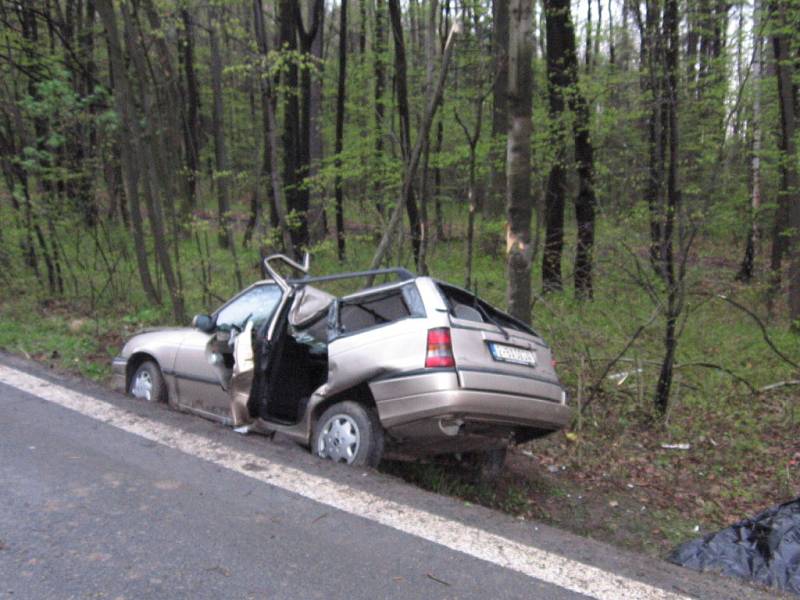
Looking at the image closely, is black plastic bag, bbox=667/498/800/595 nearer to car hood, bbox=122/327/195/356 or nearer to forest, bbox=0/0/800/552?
forest, bbox=0/0/800/552

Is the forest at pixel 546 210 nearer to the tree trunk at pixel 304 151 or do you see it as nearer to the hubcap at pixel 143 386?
the tree trunk at pixel 304 151

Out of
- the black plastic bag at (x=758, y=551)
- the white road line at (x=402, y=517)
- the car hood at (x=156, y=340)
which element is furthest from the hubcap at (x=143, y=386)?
the black plastic bag at (x=758, y=551)

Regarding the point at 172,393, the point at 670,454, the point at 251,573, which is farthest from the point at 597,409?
the point at 251,573

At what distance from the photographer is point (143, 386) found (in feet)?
24.0

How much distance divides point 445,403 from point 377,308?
1259mm

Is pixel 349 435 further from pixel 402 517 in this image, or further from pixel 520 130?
pixel 520 130

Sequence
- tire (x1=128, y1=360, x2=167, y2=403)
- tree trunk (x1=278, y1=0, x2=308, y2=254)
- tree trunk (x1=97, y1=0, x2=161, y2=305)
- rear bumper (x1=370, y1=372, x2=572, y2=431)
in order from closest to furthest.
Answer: rear bumper (x1=370, y1=372, x2=572, y2=431) → tire (x1=128, y1=360, x2=167, y2=403) → tree trunk (x1=97, y1=0, x2=161, y2=305) → tree trunk (x1=278, y1=0, x2=308, y2=254)

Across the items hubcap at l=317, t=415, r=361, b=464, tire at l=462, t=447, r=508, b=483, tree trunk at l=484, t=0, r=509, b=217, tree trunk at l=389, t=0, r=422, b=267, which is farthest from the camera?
tree trunk at l=389, t=0, r=422, b=267

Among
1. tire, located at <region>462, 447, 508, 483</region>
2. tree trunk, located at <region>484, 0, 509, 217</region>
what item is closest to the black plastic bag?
tire, located at <region>462, 447, 508, 483</region>

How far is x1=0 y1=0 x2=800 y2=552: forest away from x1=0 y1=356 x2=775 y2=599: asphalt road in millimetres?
1515

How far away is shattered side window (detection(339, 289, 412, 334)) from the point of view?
5305mm

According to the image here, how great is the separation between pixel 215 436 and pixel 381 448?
142 cm

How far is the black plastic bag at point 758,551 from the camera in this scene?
3779 mm

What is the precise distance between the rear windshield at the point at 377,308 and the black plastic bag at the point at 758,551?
8.35ft
